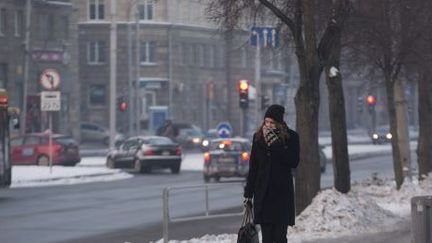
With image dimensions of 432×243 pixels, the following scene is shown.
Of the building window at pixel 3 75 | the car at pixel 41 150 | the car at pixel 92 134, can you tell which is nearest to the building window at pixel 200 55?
the car at pixel 92 134

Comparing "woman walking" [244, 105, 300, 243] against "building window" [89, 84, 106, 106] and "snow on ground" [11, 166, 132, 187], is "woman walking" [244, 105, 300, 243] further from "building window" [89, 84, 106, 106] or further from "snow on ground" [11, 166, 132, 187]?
"building window" [89, 84, 106, 106]

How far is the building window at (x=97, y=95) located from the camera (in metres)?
86.2

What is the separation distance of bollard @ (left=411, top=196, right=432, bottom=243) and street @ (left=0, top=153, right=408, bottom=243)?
6.49 m

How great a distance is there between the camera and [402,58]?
25906mm

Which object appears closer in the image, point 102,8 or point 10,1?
point 10,1

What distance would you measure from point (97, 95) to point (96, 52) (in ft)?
10.5

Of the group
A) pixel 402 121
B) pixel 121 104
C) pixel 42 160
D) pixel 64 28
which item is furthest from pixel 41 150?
pixel 64 28

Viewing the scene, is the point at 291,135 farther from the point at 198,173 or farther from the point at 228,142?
the point at 198,173

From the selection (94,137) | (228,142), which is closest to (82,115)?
(94,137)

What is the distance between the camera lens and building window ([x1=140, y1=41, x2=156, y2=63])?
85562mm

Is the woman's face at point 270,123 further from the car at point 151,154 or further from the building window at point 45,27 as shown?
the building window at point 45,27

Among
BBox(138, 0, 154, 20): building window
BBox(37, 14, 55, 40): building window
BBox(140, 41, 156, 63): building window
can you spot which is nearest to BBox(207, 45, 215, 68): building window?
BBox(140, 41, 156, 63): building window

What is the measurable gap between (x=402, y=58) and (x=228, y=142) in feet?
38.8

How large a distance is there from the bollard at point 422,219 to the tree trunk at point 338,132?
9.43 meters
